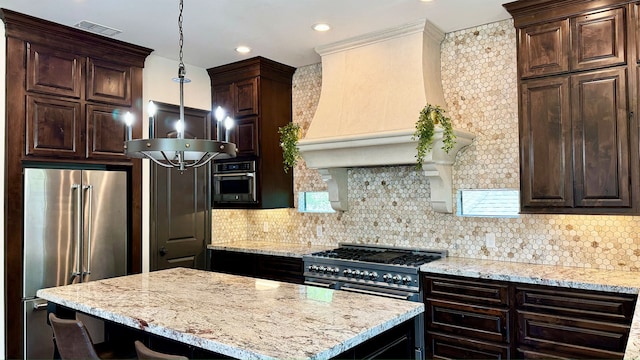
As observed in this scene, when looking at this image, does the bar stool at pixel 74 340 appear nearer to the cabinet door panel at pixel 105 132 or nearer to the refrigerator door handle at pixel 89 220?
the refrigerator door handle at pixel 89 220

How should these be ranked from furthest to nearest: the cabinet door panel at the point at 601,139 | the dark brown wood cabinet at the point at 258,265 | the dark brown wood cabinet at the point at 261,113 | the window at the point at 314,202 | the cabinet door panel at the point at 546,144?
the window at the point at 314,202, the dark brown wood cabinet at the point at 261,113, the dark brown wood cabinet at the point at 258,265, the cabinet door panel at the point at 546,144, the cabinet door panel at the point at 601,139

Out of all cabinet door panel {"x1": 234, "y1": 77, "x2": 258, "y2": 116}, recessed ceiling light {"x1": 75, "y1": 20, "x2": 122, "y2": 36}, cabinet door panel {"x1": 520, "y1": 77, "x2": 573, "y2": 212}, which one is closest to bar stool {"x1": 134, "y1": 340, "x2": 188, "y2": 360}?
cabinet door panel {"x1": 520, "y1": 77, "x2": 573, "y2": 212}

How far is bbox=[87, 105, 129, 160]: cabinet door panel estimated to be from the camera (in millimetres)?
4145

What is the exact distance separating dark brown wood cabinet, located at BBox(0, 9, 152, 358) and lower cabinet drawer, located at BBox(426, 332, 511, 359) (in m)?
2.79

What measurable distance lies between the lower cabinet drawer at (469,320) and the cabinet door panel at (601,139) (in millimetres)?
981

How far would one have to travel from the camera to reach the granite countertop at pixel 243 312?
179 centimetres

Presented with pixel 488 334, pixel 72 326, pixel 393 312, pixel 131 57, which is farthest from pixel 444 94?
pixel 72 326

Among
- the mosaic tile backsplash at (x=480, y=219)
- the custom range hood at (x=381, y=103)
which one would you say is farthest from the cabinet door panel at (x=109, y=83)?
the mosaic tile backsplash at (x=480, y=219)

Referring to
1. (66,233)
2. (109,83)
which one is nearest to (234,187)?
(109,83)

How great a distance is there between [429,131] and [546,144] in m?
0.83

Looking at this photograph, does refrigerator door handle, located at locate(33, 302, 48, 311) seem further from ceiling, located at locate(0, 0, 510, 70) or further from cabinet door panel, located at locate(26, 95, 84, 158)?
ceiling, located at locate(0, 0, 510, 70)

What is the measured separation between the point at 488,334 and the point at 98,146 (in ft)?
11.8

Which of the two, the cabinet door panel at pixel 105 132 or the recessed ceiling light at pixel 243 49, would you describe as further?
the recessed ceiling light at pixel 243 49

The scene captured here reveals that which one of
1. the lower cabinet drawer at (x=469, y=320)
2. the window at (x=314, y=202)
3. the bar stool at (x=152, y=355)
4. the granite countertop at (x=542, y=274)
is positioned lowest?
the lower cabinet drawer at (x=469, y=320)
